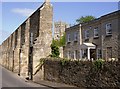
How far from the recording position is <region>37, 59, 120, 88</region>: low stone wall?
49.0 ft

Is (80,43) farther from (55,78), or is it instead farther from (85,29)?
(55,78)

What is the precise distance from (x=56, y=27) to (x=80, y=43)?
48.0 meters

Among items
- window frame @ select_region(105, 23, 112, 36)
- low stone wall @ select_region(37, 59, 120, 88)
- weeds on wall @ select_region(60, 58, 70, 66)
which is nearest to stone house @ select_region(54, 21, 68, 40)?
window frame @ select_region(105, 23, 112, 36)

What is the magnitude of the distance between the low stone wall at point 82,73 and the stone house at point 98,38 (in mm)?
5198

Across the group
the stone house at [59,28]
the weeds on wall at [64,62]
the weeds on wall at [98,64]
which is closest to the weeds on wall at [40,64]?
the weeds on wall at [64,62]

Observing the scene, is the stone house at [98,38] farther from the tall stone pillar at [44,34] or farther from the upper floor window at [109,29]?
the tall stone pillar at [44,34]

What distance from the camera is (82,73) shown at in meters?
17.9

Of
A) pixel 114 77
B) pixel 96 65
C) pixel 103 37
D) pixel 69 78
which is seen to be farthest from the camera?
pixel 103 37

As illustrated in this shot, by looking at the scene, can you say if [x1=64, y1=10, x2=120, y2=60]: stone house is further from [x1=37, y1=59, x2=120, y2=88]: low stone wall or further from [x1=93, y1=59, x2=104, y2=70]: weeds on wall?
[x1=93, y1=59, x2=104, y2=70]: weeds on wall

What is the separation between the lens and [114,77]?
48.5ft

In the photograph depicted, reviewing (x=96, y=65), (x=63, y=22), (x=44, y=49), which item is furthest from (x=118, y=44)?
(x=63, y=22)

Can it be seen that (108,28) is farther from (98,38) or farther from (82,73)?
(82,73)

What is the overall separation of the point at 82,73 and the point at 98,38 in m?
15.3

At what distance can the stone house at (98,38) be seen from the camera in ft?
92.6
